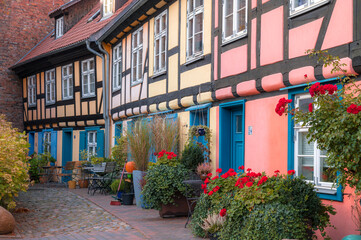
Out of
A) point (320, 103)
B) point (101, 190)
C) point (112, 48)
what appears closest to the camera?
point (320, 103)

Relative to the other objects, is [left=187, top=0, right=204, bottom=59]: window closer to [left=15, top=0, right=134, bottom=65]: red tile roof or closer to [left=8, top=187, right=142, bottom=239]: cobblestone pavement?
[left=8, top=187, right=142, bottom=239]: cobblestone pavement

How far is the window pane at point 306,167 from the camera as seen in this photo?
632 centimetres

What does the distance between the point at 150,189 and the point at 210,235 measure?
7.08 feet

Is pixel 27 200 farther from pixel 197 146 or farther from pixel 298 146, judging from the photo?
pixel 298 146

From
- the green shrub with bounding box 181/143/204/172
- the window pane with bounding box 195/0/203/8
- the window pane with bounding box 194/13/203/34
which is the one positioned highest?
the window pane with bounding box 195/0/203/8

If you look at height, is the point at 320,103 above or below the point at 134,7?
below

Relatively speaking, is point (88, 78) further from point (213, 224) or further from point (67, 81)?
point (213, 224)

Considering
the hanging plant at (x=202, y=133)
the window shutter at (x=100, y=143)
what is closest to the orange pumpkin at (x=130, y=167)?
the hanging plant at (x=202, y=133)

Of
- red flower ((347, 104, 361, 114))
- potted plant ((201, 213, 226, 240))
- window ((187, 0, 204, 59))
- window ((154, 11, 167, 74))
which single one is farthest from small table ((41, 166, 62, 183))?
red flower ((347, 104, 361, 114))

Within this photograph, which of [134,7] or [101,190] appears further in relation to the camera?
[101,190]

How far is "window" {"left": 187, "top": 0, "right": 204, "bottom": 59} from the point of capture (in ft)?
32.0

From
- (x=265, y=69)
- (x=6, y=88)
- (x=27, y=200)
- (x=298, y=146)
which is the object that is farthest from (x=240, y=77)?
(x=6, y=88)

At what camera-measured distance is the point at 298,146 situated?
653 cm

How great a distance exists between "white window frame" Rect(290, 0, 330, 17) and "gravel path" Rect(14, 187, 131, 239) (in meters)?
4.08
